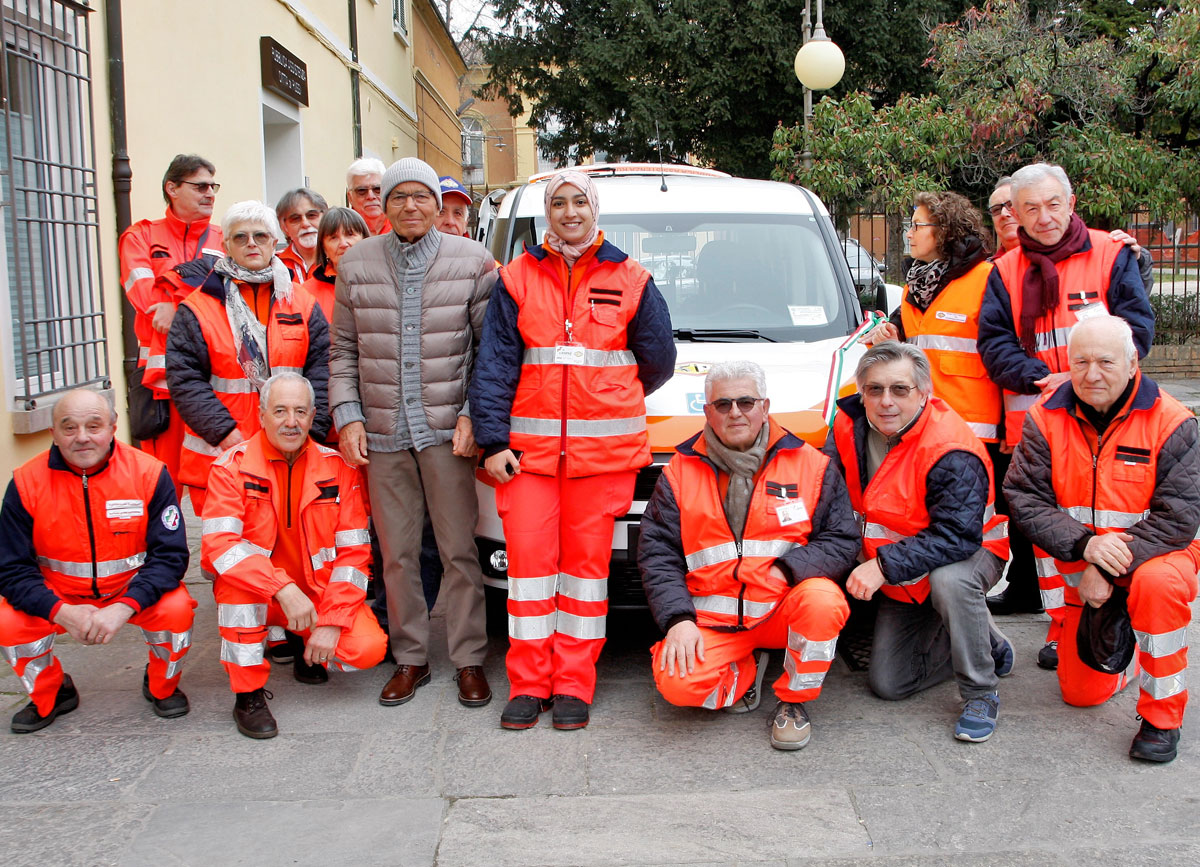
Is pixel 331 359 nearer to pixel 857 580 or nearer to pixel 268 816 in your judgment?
pixel 268 816

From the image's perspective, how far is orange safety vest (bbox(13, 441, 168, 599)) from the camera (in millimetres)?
4094

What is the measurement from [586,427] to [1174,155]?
11065 mm

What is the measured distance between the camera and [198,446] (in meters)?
4.71

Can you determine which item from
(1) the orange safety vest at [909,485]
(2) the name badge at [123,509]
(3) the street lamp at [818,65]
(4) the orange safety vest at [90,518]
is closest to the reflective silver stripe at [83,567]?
(4) the orange safety vest at [90,518]

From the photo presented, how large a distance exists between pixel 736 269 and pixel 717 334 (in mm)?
492

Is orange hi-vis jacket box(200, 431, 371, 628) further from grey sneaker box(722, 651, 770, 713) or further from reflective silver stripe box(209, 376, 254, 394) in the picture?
grey sneaker box(722, 651, 770, 713)

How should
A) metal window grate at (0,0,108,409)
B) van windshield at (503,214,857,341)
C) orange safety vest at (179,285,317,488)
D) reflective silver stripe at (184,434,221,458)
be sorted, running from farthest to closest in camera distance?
metal window grate at (0,0,108,409)
van windshield at (503,214,857,341)
reflective silver stripe at (184,434,221,458)
orange safety vest at (179,285,317,488)

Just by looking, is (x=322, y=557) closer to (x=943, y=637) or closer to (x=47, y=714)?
(x=47, y=714)

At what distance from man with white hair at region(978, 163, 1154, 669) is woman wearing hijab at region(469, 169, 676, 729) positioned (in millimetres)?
1497

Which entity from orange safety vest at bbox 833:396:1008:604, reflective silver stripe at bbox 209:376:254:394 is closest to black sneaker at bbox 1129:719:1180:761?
orange safety vest at bbox 833:396:1008:604

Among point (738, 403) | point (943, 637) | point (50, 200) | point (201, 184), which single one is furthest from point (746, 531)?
point (50, 200)

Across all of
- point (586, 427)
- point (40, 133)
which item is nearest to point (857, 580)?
point (586, 427)

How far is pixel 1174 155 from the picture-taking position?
488 inches

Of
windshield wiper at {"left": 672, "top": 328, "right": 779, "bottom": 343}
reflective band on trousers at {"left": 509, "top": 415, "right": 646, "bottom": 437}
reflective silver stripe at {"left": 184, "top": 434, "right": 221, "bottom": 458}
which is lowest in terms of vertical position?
reflective silver stripe at {"left": 184, "top": 434, "right": 221, "bottom": 458}
